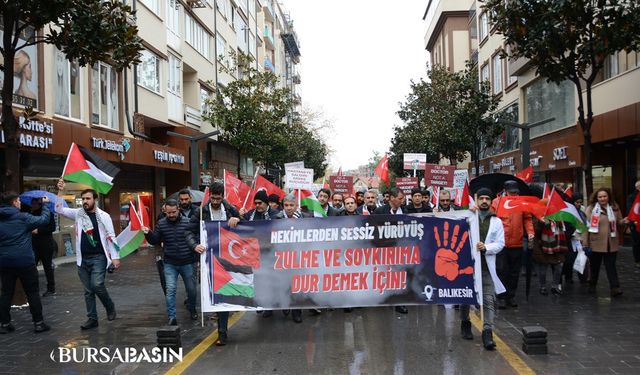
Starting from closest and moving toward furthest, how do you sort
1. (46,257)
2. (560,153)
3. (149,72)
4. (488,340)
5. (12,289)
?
1. (488,340)
2. (12,289)
3. (46,257)
4. (560,153)
5. (149,72)

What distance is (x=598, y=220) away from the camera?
9.70 meters

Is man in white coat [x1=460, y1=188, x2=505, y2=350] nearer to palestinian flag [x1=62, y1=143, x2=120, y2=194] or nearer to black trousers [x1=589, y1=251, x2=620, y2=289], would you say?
black trousers [x1=589, y1=251, x2=620, y2=289]

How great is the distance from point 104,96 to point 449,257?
53.5 feet

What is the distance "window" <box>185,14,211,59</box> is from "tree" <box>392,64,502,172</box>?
452 inches

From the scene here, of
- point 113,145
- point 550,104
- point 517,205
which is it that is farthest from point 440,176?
point 113,145

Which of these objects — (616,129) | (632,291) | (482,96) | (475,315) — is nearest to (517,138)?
Answer: (482,96)

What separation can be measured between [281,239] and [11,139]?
16.6ft

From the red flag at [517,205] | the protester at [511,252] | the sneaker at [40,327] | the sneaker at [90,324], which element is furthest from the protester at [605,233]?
the sneaker at [40,327]

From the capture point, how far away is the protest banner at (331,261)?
22.5 ft

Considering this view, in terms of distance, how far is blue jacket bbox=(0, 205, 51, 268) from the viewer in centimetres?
759

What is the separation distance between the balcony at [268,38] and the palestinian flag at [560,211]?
154 ft

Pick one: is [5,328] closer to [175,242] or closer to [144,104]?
[175,242]

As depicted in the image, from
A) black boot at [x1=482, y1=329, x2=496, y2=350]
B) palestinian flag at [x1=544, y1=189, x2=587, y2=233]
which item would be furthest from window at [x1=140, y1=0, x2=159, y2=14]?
black boot at [x1=482, y1=329, x2=496, y2=350]

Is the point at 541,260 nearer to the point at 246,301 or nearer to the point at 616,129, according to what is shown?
the point at 246,301
